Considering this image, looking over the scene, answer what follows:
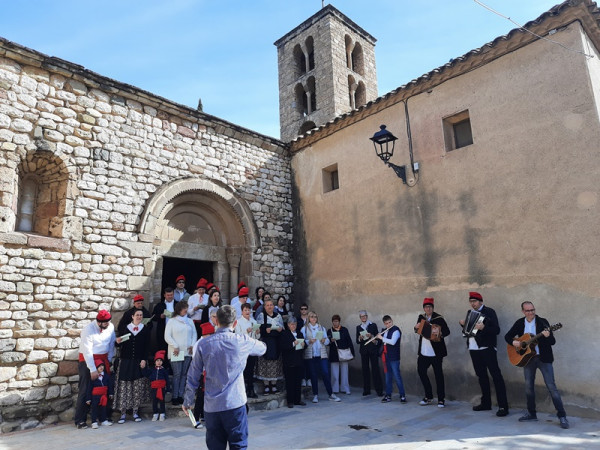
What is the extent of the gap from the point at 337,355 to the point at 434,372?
6.03ft

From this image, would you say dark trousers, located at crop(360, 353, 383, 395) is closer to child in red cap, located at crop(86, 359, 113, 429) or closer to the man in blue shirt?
child in red cap, located at crop(86, 359, 113, 429)

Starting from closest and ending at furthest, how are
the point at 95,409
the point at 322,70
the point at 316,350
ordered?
1. the point at 95,409
2. the point at 316,350
3. the point at 322,70

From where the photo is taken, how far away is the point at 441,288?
278 inches

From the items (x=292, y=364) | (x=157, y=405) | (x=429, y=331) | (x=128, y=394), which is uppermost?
(x=429, y=331)

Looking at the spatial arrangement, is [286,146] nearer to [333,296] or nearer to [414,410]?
[333,296]

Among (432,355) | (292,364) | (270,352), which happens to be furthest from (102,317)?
(432,355)

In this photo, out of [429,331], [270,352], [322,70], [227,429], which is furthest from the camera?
[322,70]

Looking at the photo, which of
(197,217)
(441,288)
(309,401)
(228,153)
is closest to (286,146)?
(228,153)

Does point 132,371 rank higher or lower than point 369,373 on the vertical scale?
higher

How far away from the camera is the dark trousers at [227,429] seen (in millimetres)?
3166

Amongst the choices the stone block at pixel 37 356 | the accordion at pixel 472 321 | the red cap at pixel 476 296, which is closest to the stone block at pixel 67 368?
the stone block at pixel 37 356

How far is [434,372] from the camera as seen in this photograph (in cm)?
653

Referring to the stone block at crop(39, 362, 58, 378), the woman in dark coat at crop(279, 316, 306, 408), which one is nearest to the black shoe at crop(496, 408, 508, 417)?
the woman in dark coat at crop(279, 316, 306, 408)

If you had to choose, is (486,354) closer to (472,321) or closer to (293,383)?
(472,321)
